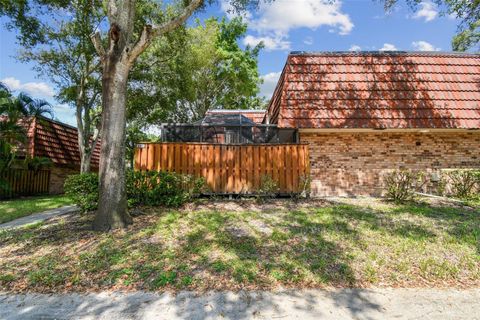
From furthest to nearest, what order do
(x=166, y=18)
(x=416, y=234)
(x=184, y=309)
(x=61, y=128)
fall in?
(x=61, y=128) → (x=166, y=18) → (x=416, y=234) → (x=184, y=309)

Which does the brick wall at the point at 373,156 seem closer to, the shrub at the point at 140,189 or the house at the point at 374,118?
the house at the point at 374,118

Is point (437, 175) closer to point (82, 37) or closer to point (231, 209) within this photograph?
point (231, 209)

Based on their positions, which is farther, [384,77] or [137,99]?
[137,99]

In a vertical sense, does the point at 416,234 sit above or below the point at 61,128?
below

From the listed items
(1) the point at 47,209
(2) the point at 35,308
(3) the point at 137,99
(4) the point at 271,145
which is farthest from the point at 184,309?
(3) the point at 137,99

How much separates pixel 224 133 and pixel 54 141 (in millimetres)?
12183

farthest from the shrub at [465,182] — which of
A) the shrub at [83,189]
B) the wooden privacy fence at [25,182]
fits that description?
the wooden privacy fence at [25,182]

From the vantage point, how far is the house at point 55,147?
15134mm

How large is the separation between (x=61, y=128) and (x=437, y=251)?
67.7 ft

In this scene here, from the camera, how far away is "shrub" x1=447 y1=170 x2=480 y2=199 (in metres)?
9.02

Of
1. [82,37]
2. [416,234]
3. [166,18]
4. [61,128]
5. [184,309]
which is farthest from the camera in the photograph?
[61,128]

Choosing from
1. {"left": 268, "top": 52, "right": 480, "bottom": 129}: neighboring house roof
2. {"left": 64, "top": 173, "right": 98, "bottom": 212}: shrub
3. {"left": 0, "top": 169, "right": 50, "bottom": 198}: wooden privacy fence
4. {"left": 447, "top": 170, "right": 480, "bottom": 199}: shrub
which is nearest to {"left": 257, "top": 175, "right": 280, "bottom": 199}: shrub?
{"left": 268, "top": 52, "right": 480, "bottom": 129}: neighboring house roof

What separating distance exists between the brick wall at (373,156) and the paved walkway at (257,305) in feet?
21.6

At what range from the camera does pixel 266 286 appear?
3652 millimetres
